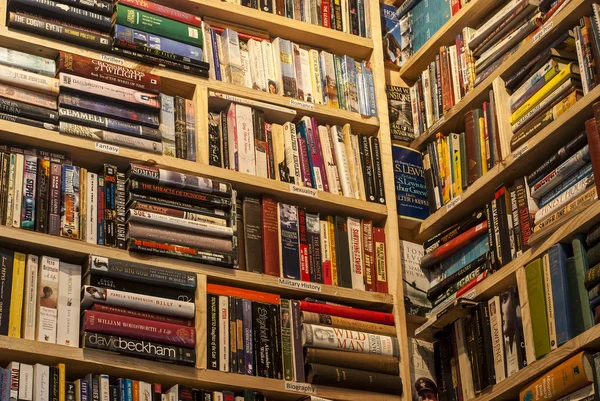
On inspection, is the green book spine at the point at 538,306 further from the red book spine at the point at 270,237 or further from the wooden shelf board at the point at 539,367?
the red book spine at the point at 270,237

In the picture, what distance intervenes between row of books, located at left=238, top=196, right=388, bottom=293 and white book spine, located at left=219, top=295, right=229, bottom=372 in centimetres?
17

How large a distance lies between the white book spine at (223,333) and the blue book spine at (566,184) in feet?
3.36

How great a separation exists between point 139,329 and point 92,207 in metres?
0.42

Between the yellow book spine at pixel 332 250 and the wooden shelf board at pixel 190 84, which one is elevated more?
the wooden shelf board at pixel 190 84

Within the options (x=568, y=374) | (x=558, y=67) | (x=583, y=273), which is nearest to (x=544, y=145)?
(x=558, y=67)

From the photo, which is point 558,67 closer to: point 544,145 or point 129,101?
point 544,145

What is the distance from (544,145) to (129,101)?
4.30ft

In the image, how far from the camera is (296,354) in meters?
3.59

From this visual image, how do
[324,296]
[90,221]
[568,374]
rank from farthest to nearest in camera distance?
1. [324,296]
2. [90,221]
3. [568,374]

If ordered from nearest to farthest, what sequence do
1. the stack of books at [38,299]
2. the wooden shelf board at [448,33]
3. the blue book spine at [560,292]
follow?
the stack of books at [38,299]
the blue book spine at [560,292]
the wooden shelf board at [448,33]

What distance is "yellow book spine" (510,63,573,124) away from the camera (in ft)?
11.8

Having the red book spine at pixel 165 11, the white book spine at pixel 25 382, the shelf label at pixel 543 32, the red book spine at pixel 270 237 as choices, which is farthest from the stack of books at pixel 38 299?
the shelf label at pixel 543 32

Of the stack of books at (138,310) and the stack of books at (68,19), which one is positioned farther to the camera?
the stack of books at (68,19)

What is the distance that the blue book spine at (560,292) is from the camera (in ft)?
11.0
